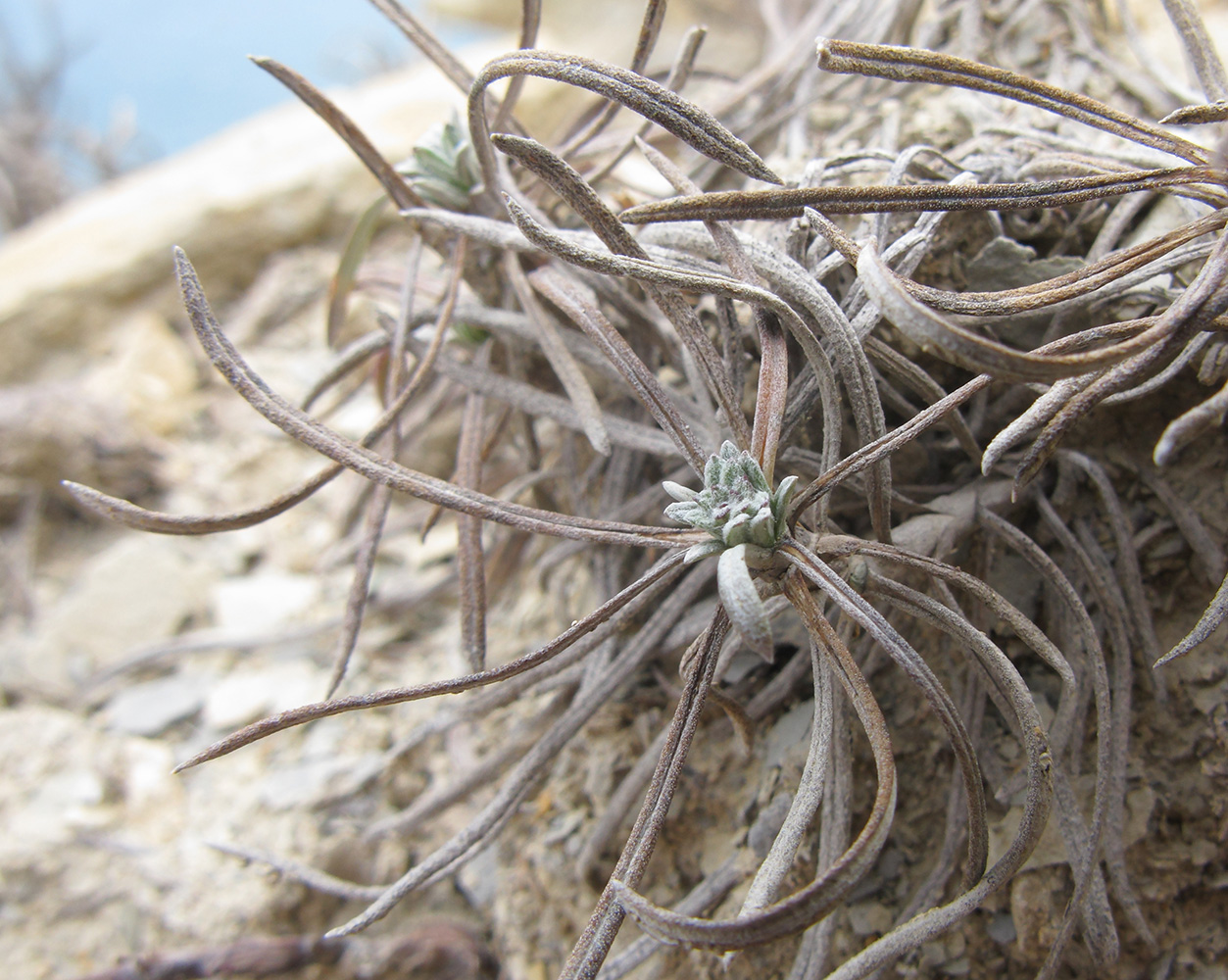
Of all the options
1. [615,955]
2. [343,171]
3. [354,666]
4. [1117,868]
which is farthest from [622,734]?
[343,171]

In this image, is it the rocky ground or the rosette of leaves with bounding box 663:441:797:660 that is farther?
the rocky ground

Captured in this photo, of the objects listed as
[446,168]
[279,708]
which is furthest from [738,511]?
[279,708]

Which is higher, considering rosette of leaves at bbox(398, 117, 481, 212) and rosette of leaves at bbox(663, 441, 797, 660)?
rosette of leaves at bbox(398, 117, 481, 212)

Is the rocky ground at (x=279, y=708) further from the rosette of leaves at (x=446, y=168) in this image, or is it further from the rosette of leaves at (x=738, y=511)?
the rosette of leaves at (x=446, y=168)

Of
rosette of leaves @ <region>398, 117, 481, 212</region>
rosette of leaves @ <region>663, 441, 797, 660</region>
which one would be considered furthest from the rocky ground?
rosette of leaves @ <region>398, 117, 481, 212</region>

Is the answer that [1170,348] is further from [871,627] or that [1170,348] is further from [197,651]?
[197,651]

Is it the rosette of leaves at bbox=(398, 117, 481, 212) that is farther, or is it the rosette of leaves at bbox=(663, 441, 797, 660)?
the rosette of leaves at bbox=(398, 117, 481, 212)

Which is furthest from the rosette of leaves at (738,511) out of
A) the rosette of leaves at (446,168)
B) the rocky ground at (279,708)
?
the rosette of leaves at (446,168)

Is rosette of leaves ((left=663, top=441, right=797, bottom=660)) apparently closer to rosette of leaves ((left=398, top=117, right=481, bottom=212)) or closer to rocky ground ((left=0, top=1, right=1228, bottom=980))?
rocky ground ((left=0, top=1, right=1228, bottom=980))

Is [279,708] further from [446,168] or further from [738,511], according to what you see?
[738,511]
